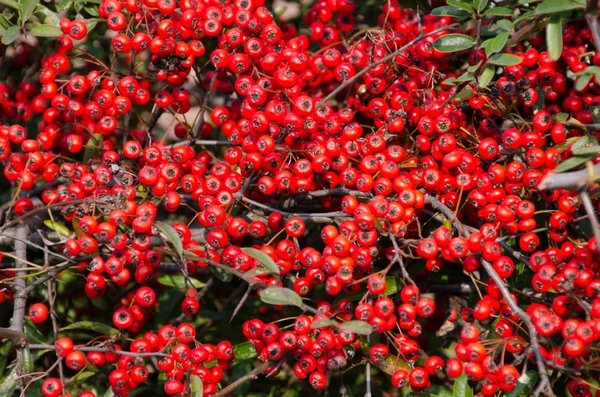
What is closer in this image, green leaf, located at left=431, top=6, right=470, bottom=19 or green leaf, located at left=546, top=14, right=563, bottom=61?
green leaf, located at left=546, top=14, right=563, bottom=61

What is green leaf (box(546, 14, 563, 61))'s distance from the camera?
273 cm

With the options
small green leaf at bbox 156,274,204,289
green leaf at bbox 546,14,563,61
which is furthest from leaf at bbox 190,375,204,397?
green leaf at bbox 546,14,563,61

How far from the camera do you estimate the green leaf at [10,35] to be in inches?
127

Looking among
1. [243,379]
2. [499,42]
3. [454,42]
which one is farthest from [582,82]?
[243,379]

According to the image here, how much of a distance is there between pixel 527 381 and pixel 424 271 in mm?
941

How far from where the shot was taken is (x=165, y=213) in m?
4.46

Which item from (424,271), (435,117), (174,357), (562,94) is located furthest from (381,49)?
(174,357)

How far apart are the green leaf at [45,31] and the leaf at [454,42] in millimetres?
1819

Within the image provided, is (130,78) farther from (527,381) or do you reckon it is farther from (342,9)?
(527,381)

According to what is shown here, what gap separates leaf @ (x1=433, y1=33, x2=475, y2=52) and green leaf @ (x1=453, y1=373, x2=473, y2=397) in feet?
4.68

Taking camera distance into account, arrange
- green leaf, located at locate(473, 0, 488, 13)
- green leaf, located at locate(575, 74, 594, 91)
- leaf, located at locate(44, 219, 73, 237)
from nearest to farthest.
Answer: green leaf, located at locate(575, 74, 594, 91) → green leaf, located at locate(473, 0, 488, 13) → leaf, located at locate(44, 219, 73, 237)

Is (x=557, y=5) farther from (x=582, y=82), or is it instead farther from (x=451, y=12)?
(x=451, y=12)

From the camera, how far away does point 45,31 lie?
3.38 m

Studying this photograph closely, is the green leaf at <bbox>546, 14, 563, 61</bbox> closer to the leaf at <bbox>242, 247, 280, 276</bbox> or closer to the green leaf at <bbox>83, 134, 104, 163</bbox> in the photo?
the leaf at <bbox>242, 247, 280, 276</bbox>
